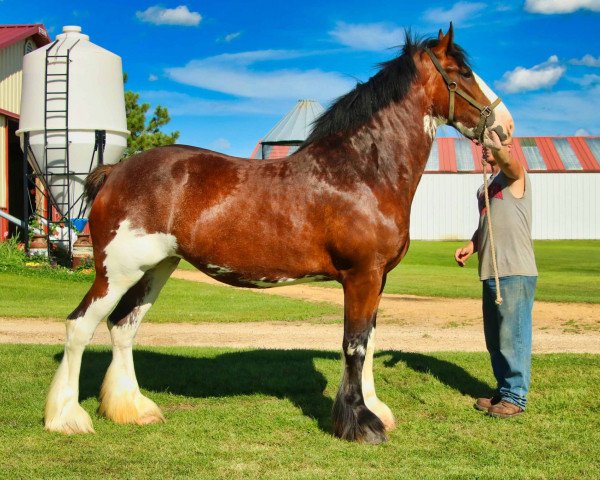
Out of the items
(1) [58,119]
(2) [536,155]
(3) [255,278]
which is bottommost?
(3) [255,278]

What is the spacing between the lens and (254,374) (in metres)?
6.82

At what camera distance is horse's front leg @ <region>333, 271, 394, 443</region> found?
4.77m

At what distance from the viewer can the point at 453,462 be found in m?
4.35

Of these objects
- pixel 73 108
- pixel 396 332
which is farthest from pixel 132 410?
pixel 73 108

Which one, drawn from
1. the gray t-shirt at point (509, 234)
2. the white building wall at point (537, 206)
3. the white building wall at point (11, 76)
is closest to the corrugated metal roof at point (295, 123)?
the white building wall at point (537, 206)

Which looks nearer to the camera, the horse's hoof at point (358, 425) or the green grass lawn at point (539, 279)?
the horse's hoof at point (358, 425)

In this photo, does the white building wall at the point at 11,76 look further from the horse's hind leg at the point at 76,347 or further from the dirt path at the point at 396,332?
the horse's hind leg at the point at 76,347

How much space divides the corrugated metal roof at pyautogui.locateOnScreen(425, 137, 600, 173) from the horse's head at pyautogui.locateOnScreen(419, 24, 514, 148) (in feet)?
122

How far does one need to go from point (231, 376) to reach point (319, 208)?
2656mm

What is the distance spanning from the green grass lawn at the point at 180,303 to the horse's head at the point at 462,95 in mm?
6618

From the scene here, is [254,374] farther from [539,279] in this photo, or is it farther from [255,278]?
[539,279]

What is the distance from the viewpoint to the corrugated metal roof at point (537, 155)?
42.6 m

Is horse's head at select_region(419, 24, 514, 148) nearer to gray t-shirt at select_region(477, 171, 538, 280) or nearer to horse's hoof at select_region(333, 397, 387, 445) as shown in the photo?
gray t-shirt at select_region(477, 171, 538, 280)

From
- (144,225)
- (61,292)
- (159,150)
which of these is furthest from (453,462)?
(61,292)
